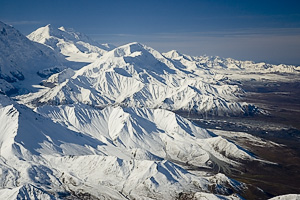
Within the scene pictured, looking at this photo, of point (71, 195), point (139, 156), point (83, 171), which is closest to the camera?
point (71, 195)

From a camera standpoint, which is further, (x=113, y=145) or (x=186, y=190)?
(x=113, y=145)

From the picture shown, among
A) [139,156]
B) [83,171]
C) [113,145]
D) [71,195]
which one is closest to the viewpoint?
[71,195]

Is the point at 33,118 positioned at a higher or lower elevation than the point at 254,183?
higher

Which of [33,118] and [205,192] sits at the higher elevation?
[33,118]

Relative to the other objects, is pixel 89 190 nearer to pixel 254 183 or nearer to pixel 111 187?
pixel 111 187

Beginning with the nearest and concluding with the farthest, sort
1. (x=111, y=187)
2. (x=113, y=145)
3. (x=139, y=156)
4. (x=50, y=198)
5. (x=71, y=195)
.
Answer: (x=50, y=198) → (x=71, y=195) → (x=111, y=187) → (x=139, y=156) → (x=113, y=145)

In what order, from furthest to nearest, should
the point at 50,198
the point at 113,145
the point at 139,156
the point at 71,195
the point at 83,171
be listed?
the point at 113,145, the point at 139,156, the point at 83,171, the point at 71,195, the point at 50,198

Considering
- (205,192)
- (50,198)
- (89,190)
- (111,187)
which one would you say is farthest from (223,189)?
(50,198)

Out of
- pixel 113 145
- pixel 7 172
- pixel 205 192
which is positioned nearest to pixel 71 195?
pixel 7 172

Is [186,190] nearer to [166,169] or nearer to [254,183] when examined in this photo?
[166,169]
